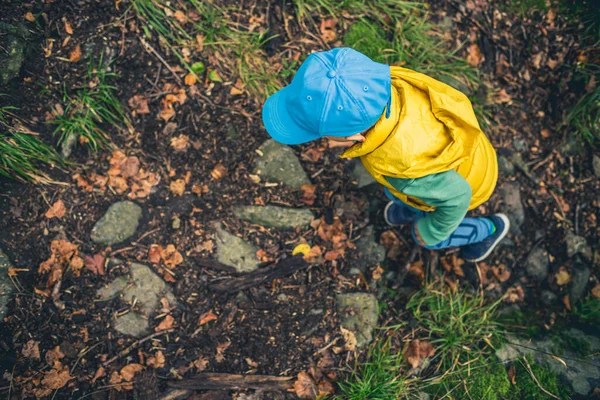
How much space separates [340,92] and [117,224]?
2.20 m

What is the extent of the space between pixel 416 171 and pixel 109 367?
8.34 feet

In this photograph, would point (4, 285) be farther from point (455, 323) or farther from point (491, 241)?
point (491, 241)

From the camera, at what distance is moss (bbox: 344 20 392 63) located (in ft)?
11.3

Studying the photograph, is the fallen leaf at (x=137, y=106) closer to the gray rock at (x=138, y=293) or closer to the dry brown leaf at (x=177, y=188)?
the dry brown leaf at (x=177, y=188)

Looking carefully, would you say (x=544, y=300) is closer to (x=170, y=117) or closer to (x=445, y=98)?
(x=445, y=98)

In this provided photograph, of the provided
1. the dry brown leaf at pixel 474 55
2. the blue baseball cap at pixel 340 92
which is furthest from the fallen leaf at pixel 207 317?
the dry brown leaf at pixel 474 55

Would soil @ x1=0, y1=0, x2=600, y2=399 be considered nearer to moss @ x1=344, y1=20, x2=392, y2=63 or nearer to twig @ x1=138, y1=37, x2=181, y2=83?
twig @ x1=138, y1=37, x2=181, y2=83

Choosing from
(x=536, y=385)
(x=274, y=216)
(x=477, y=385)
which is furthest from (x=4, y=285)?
(x=536, y=385)

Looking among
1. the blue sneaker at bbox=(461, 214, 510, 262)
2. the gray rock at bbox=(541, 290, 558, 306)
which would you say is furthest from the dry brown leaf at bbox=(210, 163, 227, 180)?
the gray rock at bbox=(541, 290, 558, 306)

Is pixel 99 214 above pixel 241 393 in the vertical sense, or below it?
above

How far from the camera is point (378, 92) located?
1718mm

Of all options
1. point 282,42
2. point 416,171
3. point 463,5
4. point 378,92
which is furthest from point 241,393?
point 463,5

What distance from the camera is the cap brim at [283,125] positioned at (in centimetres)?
201

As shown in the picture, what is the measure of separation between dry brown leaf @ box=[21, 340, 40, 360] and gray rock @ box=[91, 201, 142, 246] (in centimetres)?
81
